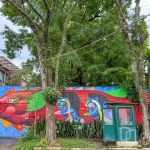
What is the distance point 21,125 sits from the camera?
11.1m

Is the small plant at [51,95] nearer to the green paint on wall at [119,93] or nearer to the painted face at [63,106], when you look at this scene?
the painted face at [63,106]

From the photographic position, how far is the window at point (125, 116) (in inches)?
334

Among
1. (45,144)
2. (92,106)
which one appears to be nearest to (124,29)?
(92,106)

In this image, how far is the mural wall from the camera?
36.0 feet

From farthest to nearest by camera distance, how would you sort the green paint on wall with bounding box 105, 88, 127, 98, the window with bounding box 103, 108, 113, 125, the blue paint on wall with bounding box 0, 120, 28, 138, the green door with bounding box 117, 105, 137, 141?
the green paint on wall with bounding box 105, 88, 127, 98
the blue paint on wall with bounding box 0, 120, 28, 138
the window with bounding box 103, 108, 113, 125
the green door with bounding box 117, 105, 137, 141

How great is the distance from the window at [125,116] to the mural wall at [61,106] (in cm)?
231

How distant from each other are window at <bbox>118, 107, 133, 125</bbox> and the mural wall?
91.0 inches

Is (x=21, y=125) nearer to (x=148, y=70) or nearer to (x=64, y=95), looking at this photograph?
(x=64, y=95)

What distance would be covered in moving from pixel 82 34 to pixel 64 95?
389 centimetres

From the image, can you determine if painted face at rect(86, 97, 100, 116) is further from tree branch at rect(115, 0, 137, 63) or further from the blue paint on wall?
the blue paint on wall

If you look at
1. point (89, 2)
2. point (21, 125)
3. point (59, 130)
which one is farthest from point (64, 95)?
point (89, 2)

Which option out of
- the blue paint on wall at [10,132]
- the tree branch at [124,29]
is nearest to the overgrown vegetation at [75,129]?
the blue paint on wall at [10,132]

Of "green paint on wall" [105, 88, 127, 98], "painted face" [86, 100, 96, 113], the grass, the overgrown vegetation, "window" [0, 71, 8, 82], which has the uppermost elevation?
"window" [0, 71, 8, 82]

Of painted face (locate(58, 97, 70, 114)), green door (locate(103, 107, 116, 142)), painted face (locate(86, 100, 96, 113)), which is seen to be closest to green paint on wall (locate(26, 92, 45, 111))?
painted face (locate(58, 97, 70, 114))
